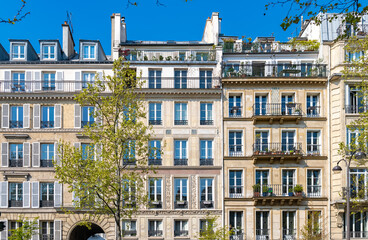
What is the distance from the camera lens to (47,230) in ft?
111

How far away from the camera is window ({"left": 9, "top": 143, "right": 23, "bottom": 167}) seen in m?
34.3

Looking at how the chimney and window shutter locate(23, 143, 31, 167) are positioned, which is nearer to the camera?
window shutter locate(23, 143, 31, 167)

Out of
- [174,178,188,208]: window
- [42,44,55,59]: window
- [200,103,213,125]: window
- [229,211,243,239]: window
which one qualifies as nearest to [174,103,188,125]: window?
[200,103,213,125]: window

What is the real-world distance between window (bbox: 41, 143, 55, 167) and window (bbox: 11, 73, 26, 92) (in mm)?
4351

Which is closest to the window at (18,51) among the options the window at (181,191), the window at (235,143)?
the window at (181,191)

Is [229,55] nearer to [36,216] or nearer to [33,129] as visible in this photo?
[33,129]

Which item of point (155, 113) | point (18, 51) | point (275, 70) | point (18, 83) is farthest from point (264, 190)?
point (18, 51)

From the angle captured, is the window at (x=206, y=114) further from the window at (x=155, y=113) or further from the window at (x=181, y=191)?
the window at (x=181, y=191)

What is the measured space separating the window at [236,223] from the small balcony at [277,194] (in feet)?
5.17

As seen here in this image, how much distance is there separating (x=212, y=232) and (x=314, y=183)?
8.51 metres

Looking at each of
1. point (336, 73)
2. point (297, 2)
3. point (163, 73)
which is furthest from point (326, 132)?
point (297, 2)

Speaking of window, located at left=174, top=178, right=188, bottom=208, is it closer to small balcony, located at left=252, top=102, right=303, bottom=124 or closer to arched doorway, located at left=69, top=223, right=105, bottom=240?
small balcony, located at left=252, top=102, right=303, bottom=124

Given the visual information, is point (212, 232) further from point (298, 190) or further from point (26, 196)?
point (26, 196)

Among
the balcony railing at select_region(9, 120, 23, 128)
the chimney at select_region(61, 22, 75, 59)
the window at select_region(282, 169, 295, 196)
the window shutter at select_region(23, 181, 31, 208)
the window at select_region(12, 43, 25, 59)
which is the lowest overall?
the window shutter at select_region(23, 181, 31, 208)
